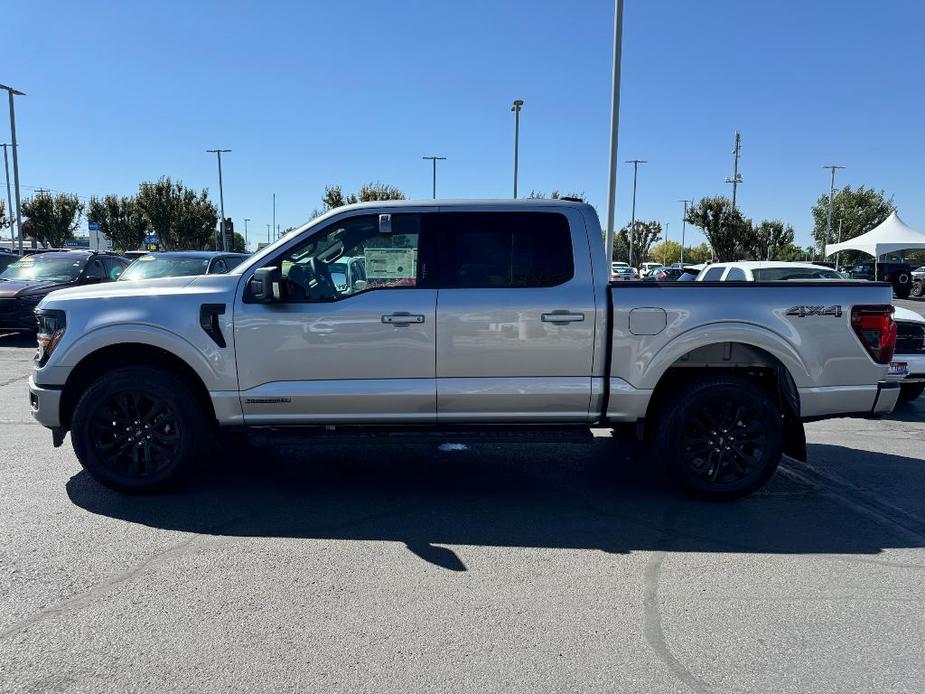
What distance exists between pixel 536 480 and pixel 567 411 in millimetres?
863

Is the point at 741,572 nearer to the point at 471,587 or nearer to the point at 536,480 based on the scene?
the point at 471,587

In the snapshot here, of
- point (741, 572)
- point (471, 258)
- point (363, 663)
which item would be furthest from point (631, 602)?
point (471, 258)

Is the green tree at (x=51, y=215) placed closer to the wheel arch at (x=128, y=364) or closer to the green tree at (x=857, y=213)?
the wheel arch at (x=128, y=364)

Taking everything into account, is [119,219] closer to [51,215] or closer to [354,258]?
[51,215]

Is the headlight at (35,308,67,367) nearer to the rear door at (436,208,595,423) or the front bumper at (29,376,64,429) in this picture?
the front bumper at (29,376,64,429)

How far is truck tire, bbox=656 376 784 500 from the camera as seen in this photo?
190 inches

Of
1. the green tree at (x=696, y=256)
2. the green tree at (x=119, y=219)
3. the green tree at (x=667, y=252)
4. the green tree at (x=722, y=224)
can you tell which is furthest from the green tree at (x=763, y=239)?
the green tree at (x=119, y=219)

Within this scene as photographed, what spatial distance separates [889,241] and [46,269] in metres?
31.4

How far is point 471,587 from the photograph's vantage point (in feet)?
12.0

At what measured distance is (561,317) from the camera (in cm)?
468

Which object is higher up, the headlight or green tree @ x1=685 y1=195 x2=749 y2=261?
green tree @ x1=685 y1=195 x2=749 y2=261

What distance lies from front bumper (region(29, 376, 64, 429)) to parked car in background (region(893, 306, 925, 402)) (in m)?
8.15

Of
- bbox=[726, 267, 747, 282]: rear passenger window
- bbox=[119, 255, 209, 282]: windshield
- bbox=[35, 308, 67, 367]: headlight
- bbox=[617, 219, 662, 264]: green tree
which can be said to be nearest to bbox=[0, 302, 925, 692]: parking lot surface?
bbox=[35, 308, 67, 367]: headlight

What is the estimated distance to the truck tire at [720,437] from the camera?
4.82 meters
